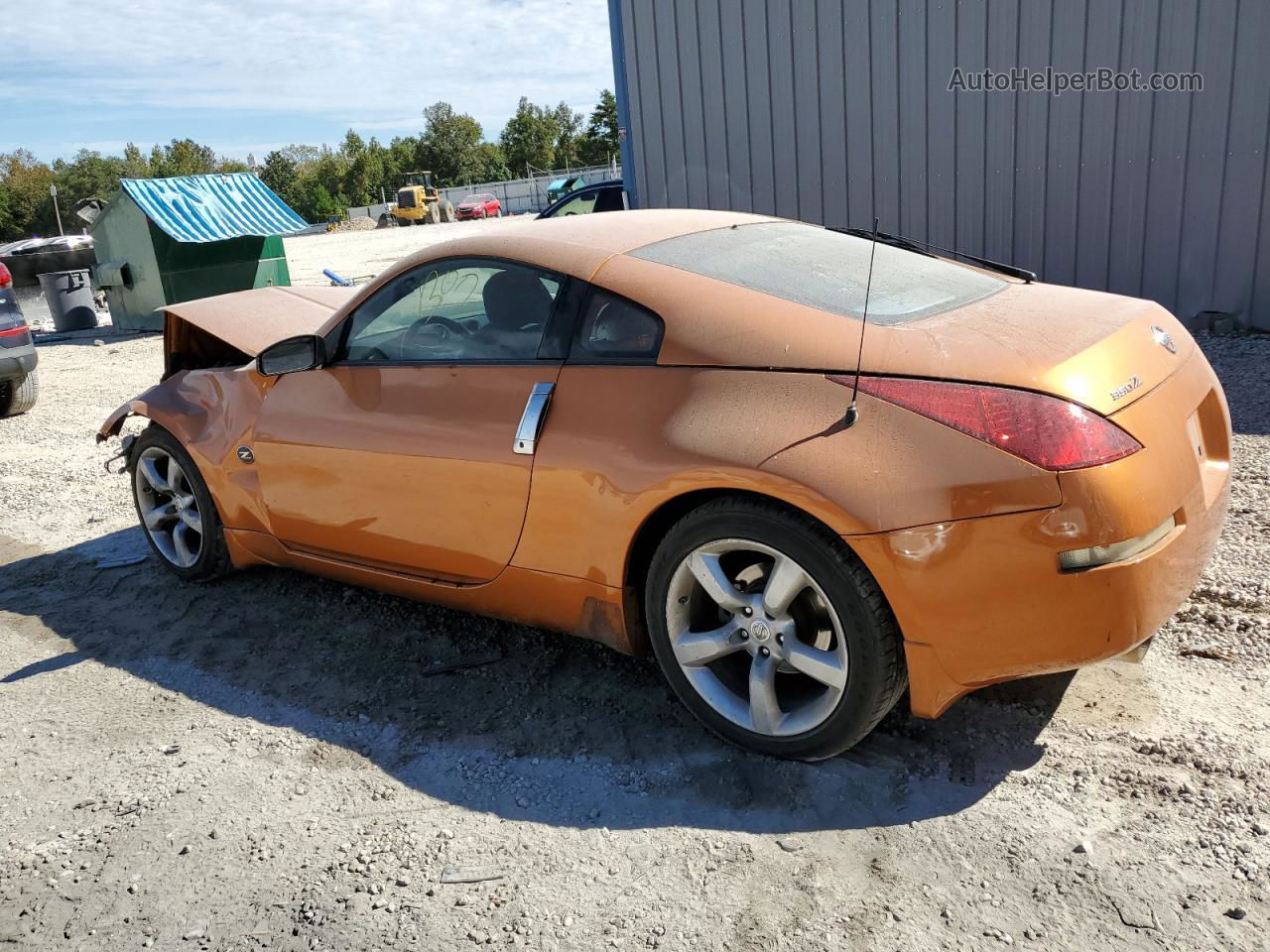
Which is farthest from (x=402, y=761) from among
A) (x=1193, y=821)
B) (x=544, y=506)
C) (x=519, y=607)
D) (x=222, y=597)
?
(x=1193, y=821)

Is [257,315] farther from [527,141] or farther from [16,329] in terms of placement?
[527,141]

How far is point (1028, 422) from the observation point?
242cm

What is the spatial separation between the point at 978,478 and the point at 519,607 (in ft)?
5.12

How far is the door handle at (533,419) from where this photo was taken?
123 inches

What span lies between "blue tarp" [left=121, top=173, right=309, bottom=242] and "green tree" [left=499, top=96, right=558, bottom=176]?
8141 centimetres

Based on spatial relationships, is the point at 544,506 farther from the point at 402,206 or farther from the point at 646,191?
the point at 402,206

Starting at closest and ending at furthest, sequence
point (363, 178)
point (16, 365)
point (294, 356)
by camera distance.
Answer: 1. point (294, 356)
2. point (16, 365)
3. point (363, 178)

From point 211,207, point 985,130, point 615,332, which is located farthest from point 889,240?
point 211,207

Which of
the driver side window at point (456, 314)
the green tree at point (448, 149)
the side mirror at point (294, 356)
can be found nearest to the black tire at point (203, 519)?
the side mirror at point (294, 356)

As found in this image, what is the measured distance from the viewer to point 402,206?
55031 millimetres

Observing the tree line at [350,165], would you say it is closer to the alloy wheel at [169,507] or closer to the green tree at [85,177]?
the green tree at [85,177]

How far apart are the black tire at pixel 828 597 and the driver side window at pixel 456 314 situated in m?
0.83

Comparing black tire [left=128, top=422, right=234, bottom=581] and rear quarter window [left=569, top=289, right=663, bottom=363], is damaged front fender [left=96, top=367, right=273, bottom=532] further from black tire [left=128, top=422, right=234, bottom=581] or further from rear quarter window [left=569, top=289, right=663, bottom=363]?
rear quarter window [left=569, top=289, right=663, bottom=363]

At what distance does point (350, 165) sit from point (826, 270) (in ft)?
296
